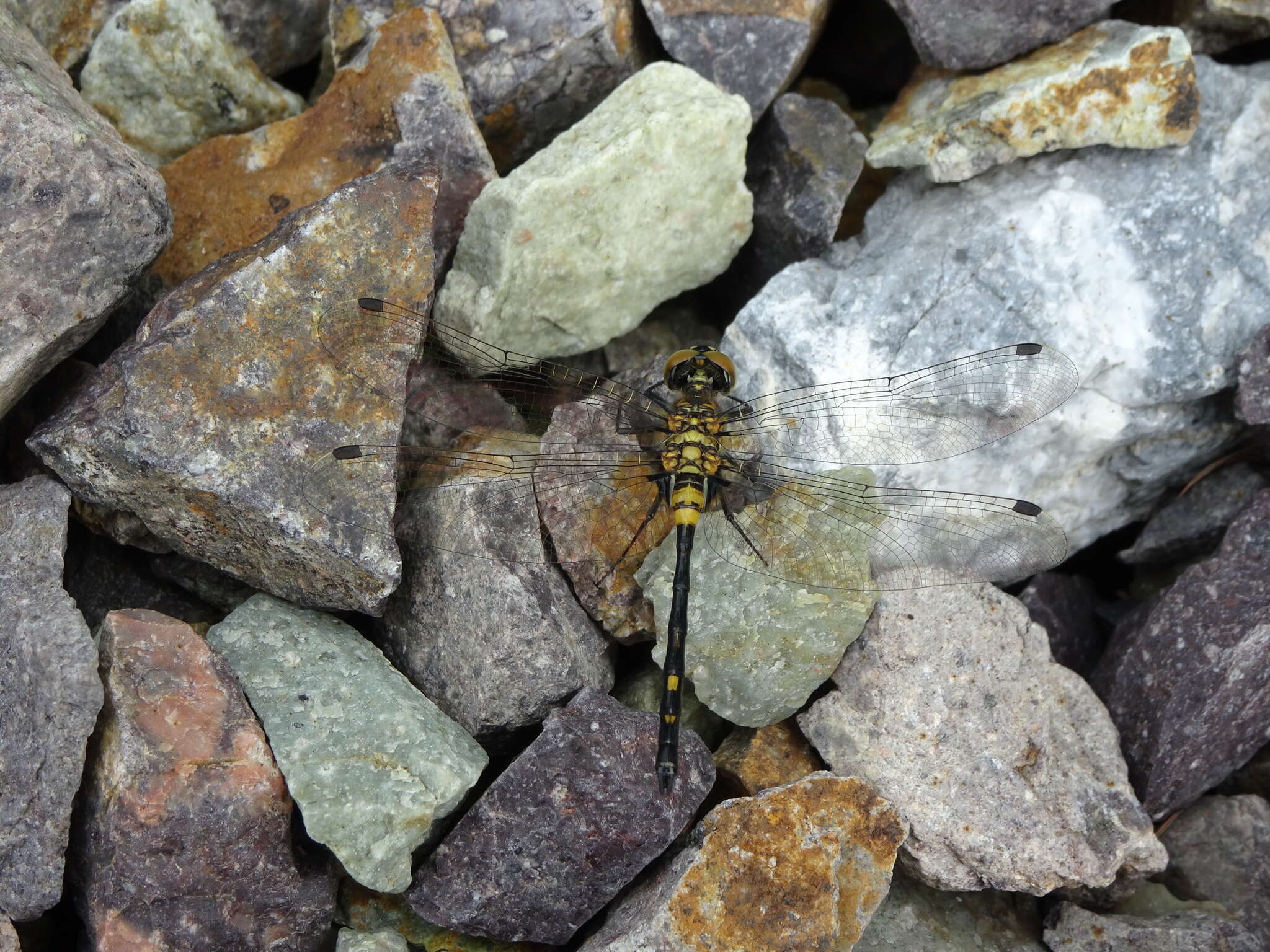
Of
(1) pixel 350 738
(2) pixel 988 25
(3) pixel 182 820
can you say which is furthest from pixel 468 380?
(2) pixel 988 25

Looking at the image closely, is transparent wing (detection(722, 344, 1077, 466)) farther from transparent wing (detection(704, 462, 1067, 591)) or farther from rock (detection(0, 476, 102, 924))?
rock (detection(0, 476, 102, 924))

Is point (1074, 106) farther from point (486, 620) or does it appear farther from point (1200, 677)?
point (486, 620)

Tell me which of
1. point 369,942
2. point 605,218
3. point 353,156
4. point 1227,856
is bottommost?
point 1227,856

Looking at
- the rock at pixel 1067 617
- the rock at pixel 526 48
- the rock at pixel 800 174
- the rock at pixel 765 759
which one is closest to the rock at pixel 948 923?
the rock at pixel 765 759

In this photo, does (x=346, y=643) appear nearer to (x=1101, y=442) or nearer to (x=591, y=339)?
(x=591, y=339)

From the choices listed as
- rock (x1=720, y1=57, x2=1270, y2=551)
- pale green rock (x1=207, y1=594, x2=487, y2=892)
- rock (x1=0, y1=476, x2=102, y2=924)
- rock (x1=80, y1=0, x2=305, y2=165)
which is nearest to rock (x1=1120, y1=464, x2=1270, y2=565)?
rock (x1=720, y1=57, x2=1270, y2=551)

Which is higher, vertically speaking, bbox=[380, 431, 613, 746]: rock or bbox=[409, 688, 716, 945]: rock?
bbox=[380, 431, 613, 746]: rock
